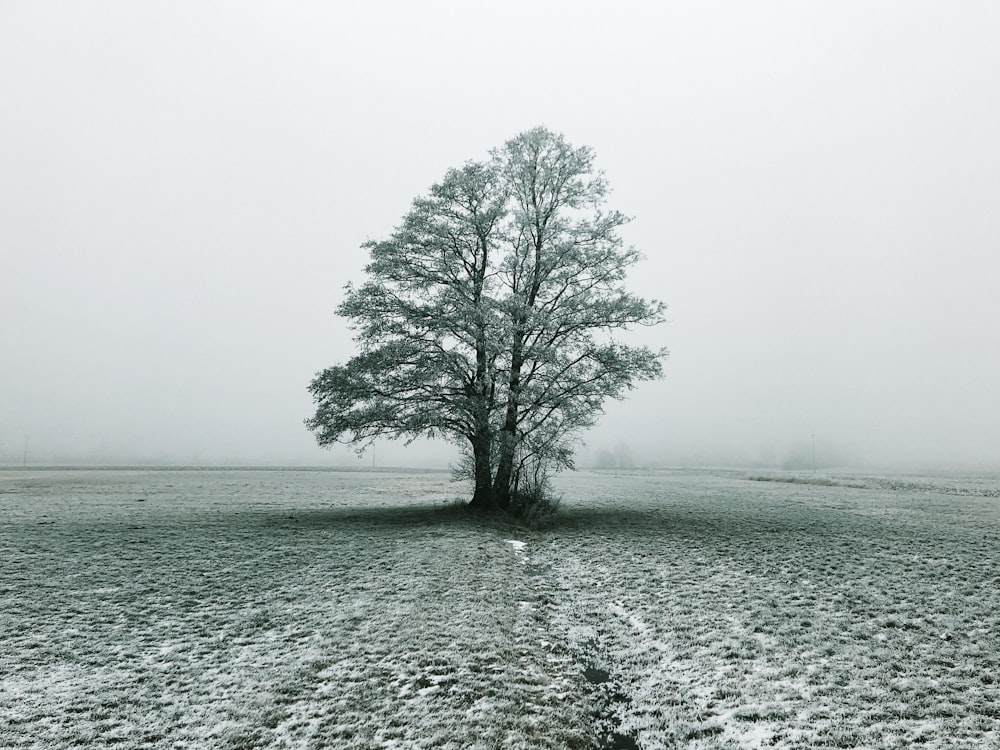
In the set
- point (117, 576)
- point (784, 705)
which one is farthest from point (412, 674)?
point (117, 576)

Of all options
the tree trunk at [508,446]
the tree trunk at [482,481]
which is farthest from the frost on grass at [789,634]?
the tree trunk at [482,481]

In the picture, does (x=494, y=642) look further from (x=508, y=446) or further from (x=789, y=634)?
(x=508, y=446)

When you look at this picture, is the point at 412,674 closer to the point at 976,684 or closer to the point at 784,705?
the point at 784,705

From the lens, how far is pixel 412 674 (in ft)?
28.1

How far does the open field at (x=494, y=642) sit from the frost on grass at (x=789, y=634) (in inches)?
2.1

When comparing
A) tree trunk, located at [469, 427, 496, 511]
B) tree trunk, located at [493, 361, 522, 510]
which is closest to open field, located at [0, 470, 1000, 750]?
tree trunk, located at [493, 361, 522, 510]

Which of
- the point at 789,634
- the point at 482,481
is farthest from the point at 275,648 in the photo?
the point at 482,481

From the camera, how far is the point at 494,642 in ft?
32.3

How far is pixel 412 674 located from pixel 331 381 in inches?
666

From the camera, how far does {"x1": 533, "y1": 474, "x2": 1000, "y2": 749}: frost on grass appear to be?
23.2 feet

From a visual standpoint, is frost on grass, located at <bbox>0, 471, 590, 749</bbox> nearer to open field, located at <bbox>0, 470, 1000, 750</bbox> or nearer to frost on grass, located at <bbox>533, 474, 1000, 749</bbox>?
open field, located at <bbox>0, 470, 1000, 750</bbox>

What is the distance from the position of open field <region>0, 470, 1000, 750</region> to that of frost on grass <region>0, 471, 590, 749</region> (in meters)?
0.05

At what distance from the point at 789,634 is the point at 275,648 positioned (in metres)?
9.13

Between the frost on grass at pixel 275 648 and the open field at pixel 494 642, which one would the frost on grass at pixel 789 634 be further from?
the frost on grass at pixel 275 648
